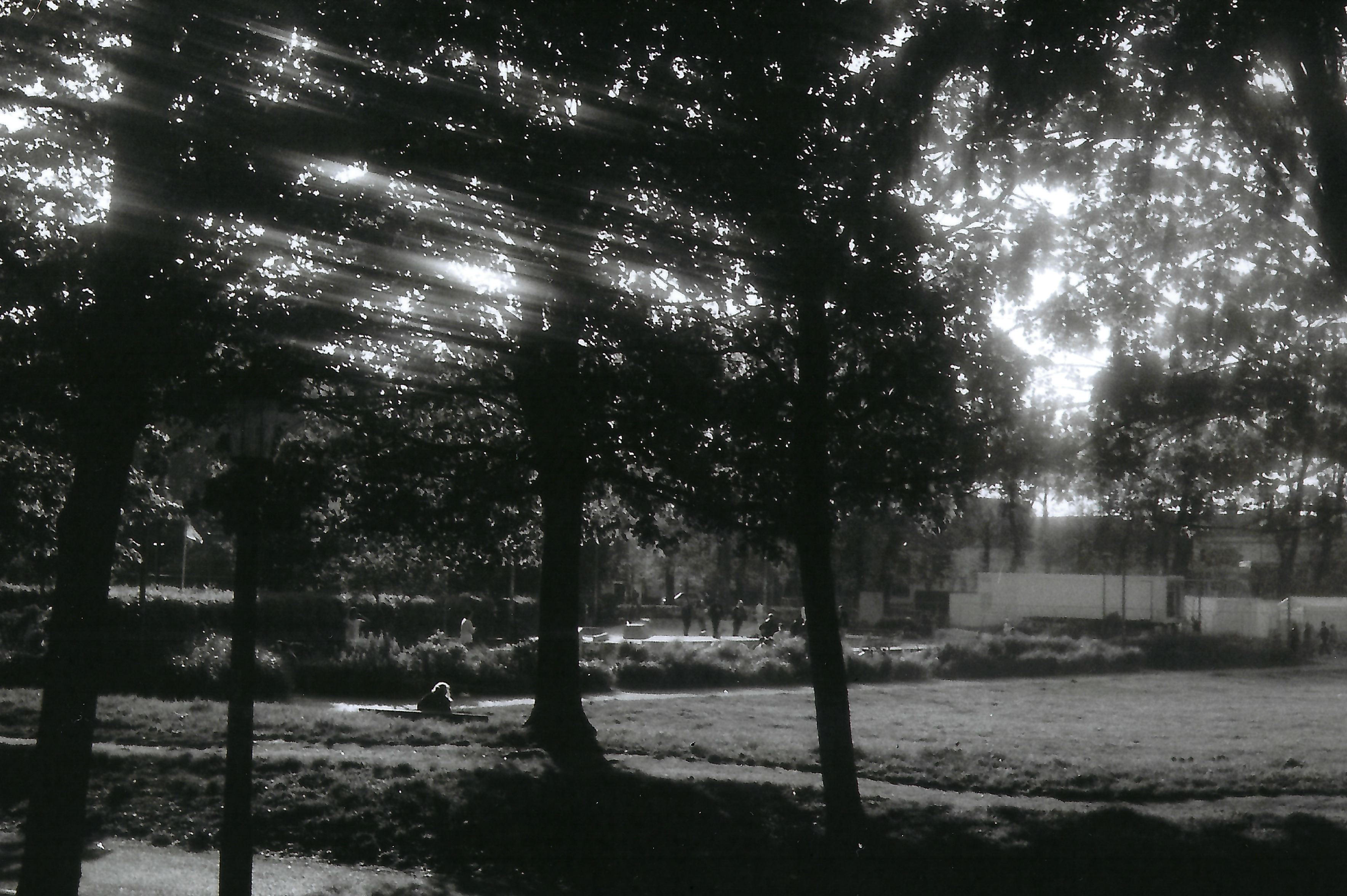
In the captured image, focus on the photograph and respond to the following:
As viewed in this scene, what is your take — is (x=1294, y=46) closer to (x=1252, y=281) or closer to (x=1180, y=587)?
(x=1252, y=281)

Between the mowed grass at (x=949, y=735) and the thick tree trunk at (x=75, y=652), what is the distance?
765cm

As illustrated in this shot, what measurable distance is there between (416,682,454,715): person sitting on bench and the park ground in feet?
3.81

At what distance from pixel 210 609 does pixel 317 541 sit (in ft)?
53.7

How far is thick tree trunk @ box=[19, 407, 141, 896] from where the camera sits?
8352 mm

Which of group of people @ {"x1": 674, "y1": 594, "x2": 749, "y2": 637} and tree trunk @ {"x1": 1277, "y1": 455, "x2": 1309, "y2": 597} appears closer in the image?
tree trunk @ {"x1": 1277, "y1": 455, "x2": 1309, "y2": 597}

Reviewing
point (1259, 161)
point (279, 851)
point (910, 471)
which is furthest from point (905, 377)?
point (279, 851)

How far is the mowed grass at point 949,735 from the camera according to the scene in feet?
49.5

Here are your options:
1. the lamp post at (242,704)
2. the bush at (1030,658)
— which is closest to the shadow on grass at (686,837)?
the lamp post at (242,704)

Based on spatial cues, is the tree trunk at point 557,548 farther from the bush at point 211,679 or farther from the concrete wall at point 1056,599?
the concrete wall at point 1056,599

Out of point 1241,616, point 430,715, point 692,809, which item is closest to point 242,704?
point 692,809

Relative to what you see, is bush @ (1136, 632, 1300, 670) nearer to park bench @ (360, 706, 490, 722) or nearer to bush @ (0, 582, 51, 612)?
park bench @ (360, 706, 490, 722)

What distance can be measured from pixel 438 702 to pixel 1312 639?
36285 millimetres

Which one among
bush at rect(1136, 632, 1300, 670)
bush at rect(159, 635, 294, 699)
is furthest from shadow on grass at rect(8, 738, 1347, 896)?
bush at rect(1136, 632, 1300, 670)

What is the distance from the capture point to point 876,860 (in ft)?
36.7
